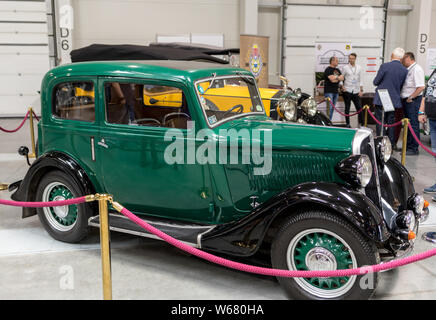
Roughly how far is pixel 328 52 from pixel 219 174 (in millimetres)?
11529

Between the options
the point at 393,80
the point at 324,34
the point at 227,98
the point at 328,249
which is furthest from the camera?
the point at 324,34

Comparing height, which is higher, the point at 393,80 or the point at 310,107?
the point at 393,80

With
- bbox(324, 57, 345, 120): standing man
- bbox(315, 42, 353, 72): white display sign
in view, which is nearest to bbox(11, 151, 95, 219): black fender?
bbox(324, 57, 345, 120): standing man

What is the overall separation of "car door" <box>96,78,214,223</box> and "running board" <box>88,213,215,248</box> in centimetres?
13

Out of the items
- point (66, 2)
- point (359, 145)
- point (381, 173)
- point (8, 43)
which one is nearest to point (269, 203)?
point (359, 145)

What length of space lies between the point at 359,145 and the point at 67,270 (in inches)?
99.5

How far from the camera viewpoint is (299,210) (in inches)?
119

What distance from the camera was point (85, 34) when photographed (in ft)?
41.7

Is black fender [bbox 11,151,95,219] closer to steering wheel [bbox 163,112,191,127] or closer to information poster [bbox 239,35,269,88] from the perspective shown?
steering wheel [bbox 163,112,191,127]

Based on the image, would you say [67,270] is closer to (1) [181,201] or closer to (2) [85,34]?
(1) [181,201]

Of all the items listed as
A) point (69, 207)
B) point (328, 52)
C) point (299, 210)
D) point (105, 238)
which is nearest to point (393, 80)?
point (299, 210)

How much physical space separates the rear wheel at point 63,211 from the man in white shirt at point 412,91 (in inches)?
247

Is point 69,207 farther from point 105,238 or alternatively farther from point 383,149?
point 383,149

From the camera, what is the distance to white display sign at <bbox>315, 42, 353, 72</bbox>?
1383cm
